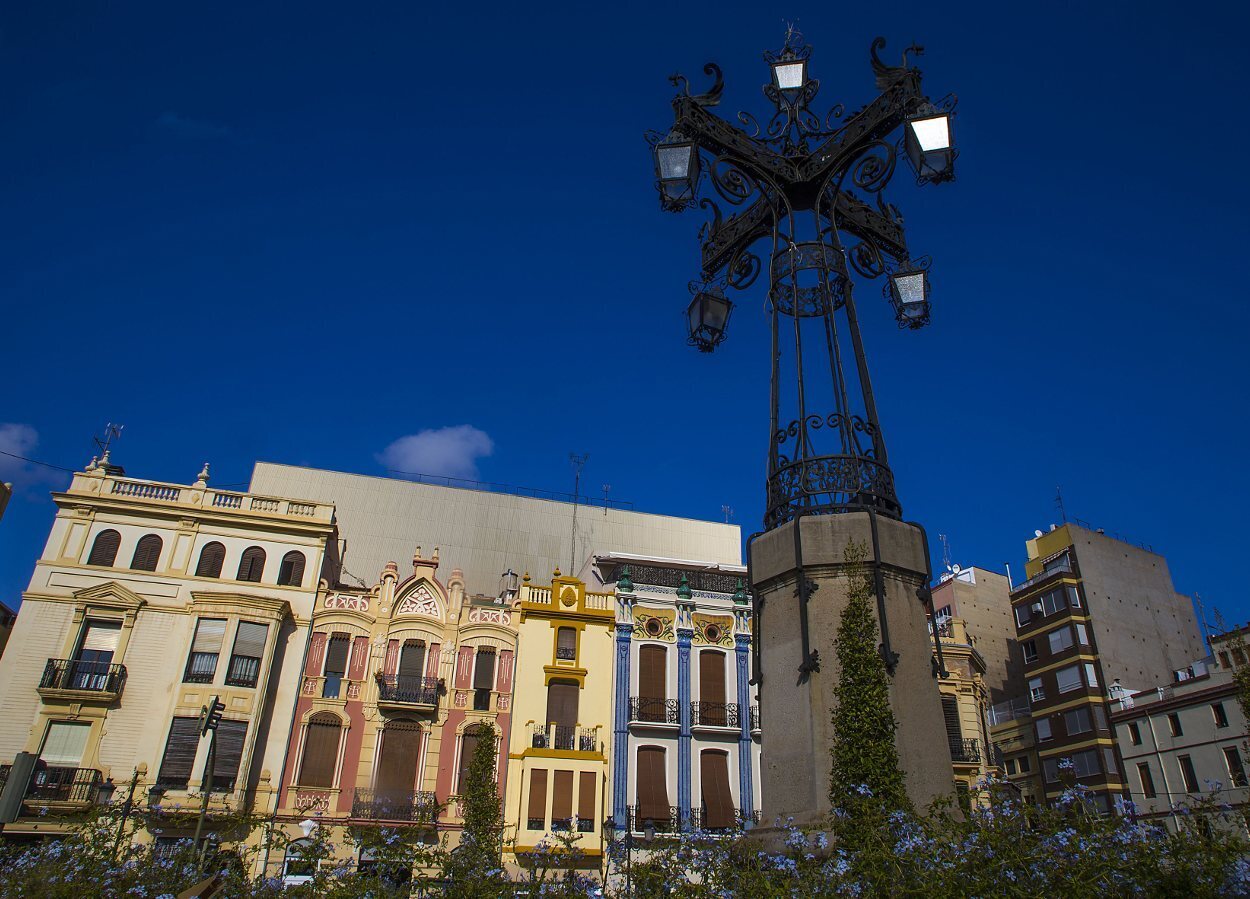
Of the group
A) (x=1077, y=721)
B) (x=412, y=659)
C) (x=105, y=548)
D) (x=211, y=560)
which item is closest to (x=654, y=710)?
(x=412, y=659)

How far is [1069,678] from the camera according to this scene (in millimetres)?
44906

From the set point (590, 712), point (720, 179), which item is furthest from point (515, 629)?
point (720, 179)

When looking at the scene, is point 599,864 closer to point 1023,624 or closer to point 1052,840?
point 1052,840

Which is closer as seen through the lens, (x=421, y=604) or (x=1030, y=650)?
(x=421, y=604)

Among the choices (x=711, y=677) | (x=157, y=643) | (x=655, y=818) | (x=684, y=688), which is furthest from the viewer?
(x=711, y=677)

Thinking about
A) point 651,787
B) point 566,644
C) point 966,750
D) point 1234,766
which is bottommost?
point 651,787

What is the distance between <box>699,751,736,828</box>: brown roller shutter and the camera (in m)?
31.4

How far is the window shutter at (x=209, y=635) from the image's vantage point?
29873 millimetres

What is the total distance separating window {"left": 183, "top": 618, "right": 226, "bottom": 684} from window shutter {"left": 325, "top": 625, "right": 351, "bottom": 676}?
11.3 feet

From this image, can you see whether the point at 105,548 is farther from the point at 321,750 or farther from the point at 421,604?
the point at 421,604

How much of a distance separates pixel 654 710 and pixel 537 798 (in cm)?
515

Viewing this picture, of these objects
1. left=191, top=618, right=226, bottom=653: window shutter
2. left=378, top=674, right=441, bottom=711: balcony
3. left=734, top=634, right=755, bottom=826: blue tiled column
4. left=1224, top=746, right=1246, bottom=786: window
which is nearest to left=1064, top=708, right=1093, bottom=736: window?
left=1224, top=746, right=1246, bottom=786: window

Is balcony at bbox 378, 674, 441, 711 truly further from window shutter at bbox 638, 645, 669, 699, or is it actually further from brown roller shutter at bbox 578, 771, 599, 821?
window shutter at bbox 638, 645, 669, 699

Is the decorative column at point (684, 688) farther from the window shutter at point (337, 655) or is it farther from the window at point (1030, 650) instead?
the window at point (1030, 650)
